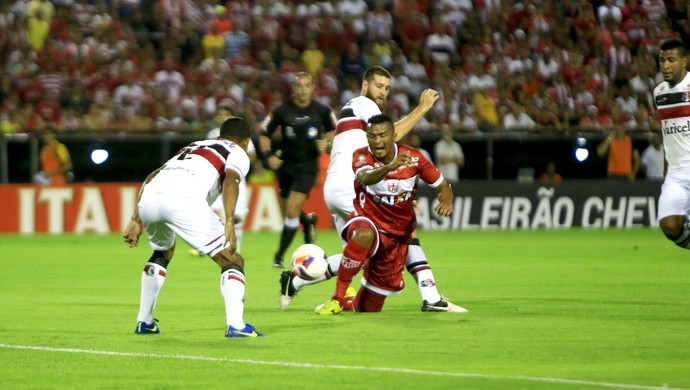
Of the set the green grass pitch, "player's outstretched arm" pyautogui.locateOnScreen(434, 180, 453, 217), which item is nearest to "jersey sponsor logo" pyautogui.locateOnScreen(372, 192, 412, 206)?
"player's outstretched arm" pyautogui.locateOnScreen(434, 180, 453, 217)

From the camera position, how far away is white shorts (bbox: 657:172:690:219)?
12.0 meters

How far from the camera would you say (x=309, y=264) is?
36.1ft

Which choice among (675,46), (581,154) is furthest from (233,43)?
(675,46)

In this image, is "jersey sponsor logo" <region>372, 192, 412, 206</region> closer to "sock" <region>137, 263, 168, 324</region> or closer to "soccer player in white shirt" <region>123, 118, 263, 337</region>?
"soccer player in white shirt" <region>123, 118, 263, 337</region>

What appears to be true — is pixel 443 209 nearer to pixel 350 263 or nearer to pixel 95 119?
pixel 350 263

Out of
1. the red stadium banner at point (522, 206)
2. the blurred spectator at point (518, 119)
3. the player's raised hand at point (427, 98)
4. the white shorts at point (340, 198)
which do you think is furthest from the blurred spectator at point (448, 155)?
the player's raised hand at point (427, 98)

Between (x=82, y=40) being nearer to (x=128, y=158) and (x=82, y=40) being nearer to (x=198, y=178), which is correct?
(x=128, y=158)

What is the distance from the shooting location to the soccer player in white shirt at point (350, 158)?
36.4ft

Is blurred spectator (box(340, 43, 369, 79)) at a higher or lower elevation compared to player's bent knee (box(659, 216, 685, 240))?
lower

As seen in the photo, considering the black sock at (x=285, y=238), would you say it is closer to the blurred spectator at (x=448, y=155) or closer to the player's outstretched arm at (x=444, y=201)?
the player's outstretched arm at (x=444, y=201)

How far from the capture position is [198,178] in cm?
950

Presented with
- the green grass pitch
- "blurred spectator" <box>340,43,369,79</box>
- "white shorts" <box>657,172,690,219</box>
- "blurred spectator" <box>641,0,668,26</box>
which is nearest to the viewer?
the green grass pitch

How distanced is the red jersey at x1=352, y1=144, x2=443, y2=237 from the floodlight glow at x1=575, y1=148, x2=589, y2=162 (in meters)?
14.5

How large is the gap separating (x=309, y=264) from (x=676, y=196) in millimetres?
3550
